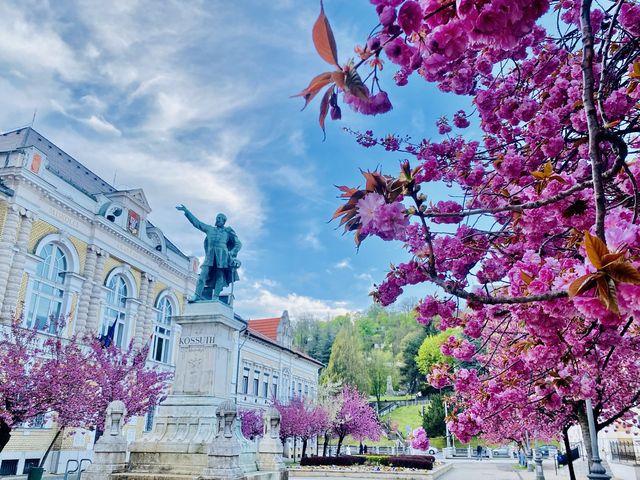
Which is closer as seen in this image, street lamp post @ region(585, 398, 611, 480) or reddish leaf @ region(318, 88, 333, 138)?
reddish leaf @ region(318, 88, 333, 138)

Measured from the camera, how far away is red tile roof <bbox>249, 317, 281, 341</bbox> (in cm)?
4291

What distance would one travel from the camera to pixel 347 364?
5366 cm

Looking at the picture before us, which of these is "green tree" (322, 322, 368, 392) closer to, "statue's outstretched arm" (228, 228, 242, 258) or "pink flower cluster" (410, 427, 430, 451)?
"statue's outstretched arm" (228, 228, 242, 258)

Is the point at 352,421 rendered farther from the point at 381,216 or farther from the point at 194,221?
the point at 381,216

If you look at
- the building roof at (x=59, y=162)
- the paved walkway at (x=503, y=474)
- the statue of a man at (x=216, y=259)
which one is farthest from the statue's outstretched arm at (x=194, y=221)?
the paved walkway at (x=503, y=474)

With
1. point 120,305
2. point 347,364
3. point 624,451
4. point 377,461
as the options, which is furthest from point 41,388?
point 347,364

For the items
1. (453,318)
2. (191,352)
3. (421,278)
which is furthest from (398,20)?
(191,352)

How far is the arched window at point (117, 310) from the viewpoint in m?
25.4

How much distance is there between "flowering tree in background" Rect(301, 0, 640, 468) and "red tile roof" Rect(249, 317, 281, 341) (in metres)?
36.4

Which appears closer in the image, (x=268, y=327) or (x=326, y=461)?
(x=326, y=461)

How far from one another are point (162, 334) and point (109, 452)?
21876 millimetres

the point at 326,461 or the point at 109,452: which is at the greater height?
the point at 109,452

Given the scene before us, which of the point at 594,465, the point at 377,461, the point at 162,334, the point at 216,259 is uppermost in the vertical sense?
the point at 162,334

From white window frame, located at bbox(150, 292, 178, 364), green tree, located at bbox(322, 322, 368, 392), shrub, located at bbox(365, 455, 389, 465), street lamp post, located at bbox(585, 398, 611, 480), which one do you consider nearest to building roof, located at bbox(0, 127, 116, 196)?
white window frame, located at bbox(150, 292, 178, 364)
